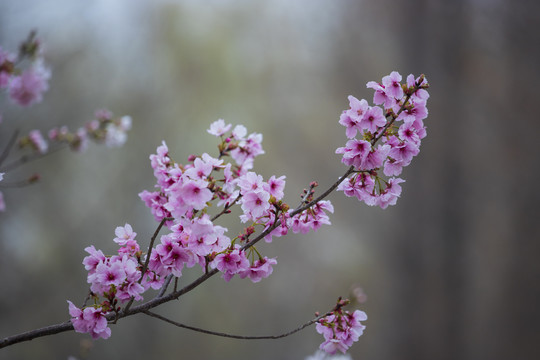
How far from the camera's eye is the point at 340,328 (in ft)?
3.01

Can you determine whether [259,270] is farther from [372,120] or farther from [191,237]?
[372,120]

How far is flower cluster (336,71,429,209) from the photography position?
85 centimetres

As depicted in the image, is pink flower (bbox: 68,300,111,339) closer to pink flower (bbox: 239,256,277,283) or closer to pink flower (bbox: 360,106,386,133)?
pink flower (bbox: 239,256,277,283)

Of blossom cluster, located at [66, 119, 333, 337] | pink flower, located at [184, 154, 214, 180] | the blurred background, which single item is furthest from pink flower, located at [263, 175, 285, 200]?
the blurred background

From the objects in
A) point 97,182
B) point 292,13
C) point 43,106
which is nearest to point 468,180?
point 292,13

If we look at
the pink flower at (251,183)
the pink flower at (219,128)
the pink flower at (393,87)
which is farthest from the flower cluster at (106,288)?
the pink flower at (393,87)

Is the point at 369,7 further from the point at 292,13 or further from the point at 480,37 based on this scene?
the point at 480,37

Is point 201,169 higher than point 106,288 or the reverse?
higher

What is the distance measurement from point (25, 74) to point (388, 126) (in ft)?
4.37

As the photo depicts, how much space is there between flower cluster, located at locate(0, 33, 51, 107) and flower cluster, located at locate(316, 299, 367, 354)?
3.77 feet

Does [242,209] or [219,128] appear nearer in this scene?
[242,209]

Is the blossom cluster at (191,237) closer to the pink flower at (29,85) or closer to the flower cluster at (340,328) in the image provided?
the flower cluster at (340,328)

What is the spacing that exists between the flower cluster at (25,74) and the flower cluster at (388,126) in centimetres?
104

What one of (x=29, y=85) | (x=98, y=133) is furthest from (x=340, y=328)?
(x=29, y=85)
